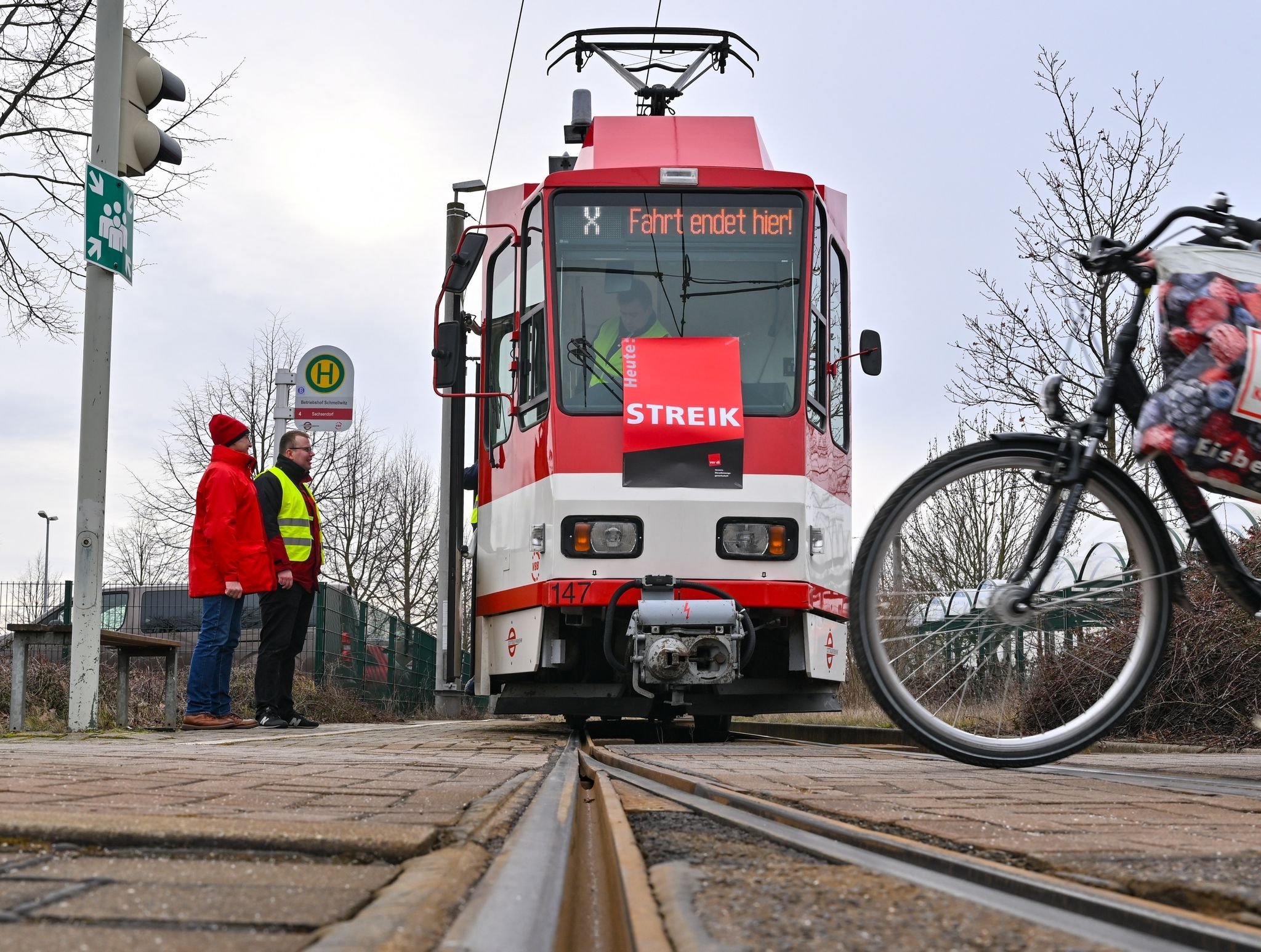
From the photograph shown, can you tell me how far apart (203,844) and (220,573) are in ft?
23.4

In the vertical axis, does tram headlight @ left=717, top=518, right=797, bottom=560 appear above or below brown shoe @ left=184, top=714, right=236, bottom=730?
above

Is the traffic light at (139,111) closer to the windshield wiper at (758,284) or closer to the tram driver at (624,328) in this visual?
the tram driver at (624,328)

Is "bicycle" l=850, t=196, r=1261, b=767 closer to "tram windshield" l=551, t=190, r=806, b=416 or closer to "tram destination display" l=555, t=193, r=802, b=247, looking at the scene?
"tram windshield" l=551, t=190, r=806, b=416

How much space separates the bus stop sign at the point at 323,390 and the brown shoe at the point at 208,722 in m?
3.53

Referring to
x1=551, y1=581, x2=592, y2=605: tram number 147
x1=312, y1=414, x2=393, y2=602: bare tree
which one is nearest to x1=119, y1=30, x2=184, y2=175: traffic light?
x1=551, y1=581, x2=592, y2=605: tram number 147

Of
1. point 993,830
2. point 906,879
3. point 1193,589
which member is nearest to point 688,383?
point 1193,589

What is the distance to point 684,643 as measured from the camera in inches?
280

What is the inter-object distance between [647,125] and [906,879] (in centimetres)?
742

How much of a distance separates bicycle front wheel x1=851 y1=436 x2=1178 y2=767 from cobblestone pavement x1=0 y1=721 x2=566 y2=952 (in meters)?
1.18

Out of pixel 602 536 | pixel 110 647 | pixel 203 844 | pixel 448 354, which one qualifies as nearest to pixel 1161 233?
pixel 203 844

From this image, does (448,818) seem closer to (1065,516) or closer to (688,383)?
(1065,516)

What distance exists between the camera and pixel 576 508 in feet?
24.7

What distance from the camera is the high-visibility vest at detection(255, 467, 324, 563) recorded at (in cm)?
938

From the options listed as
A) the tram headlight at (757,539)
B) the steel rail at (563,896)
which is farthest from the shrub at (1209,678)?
the steel rail at (563,896)
